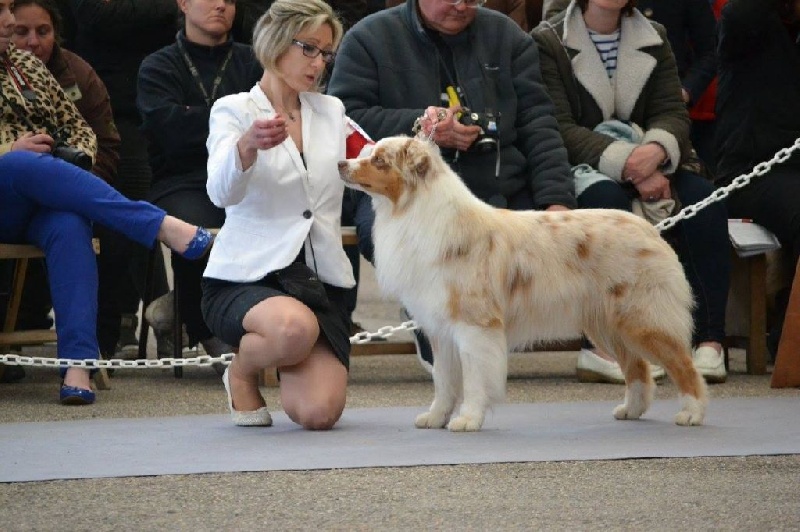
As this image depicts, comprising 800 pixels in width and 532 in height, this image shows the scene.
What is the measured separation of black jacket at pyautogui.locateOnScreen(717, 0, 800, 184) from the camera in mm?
6852

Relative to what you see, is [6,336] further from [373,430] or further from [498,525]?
[498,525]

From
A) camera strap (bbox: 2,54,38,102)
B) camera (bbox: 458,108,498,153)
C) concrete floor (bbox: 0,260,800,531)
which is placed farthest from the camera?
camera strap (bbox: 2,54,38,102)

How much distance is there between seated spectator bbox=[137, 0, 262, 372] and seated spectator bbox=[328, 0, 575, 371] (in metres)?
0.64

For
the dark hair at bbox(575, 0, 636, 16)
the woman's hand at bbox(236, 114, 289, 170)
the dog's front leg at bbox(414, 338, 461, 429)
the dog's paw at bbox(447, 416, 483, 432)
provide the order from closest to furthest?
the woman's hand at bbox(236, 114, 289, 170), the dog's paw at bbox(447, 416, 483, 432), the dog's front leg at bbox(414, 338, 461, 429), the dark hair at bbox(575, 0, 636, 16)

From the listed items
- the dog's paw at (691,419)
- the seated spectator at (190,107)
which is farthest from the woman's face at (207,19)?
the dog's paw at (691,419)

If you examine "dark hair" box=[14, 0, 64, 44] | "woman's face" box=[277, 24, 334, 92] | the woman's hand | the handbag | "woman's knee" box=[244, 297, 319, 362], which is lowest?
"woman's knee" box=[244, 297, 319, 362]

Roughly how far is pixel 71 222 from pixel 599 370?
2.34 m

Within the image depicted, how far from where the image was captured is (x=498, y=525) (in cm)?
348

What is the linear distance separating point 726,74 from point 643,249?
88.5 inches

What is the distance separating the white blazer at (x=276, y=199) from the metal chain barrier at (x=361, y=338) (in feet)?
1.29

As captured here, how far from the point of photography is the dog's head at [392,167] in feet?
15.7

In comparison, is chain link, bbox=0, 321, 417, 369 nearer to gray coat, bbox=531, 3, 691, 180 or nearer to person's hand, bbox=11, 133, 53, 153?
person's hand, bbox=11, 133, 53, 153

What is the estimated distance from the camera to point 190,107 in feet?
21.7

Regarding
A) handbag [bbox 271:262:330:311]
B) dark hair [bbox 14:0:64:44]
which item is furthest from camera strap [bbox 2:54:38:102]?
handbag [bbox 271:262:330:311]
